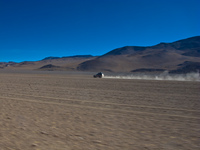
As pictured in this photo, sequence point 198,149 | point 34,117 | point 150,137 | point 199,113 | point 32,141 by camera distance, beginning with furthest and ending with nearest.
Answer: point 199,113 < point 34,117 < point 150,137 < point 32,141 < point 198,149

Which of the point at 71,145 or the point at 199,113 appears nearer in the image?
the point at 71,145

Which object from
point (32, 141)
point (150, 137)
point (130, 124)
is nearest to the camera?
point (32, 141)

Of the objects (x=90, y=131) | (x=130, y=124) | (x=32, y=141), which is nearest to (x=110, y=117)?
(x=130, y=124)

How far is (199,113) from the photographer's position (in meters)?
8.66

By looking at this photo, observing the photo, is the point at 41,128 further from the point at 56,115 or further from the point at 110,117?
the point at 110,117

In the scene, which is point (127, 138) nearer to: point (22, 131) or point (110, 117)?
point (110, 117)

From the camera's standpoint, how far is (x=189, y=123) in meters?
7.04

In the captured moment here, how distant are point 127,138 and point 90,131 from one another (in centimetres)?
122

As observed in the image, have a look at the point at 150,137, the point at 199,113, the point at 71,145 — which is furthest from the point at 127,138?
the point at 199,113

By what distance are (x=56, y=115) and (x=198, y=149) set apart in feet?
17.4

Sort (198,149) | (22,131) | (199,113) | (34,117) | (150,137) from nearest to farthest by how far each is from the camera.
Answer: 1. (198,149)
2. (150,137)
3. (22,131)
4. (34,117)
5. (199,113)

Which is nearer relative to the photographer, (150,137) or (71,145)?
(71,145)

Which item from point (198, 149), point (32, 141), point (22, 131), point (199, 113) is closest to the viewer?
point (198, 149)

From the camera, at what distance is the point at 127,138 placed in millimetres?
5512
